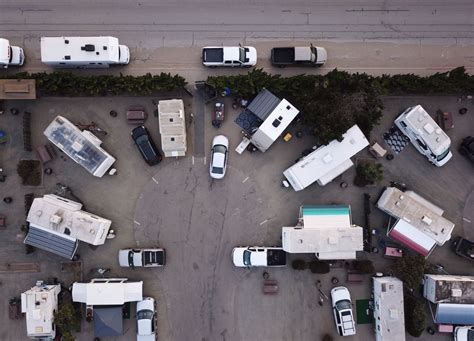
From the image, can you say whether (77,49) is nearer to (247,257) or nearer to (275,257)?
(247,257)

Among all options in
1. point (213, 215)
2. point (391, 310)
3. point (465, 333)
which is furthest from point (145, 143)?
point (465, 333)

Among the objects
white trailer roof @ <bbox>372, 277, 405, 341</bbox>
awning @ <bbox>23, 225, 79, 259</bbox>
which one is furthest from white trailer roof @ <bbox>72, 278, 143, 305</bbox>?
white trailer roof @ <bbox>372, 277, 405, 341</bbox>

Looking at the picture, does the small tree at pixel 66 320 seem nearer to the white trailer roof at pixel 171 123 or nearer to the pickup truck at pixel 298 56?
the white trailer roof at pixel 171 123

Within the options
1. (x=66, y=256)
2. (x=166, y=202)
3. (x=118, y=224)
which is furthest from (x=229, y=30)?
(x=66, y=256)

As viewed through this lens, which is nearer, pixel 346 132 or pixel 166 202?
pixel 346 132

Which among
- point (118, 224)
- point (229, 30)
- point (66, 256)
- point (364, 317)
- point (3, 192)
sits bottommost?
point (364, 317)

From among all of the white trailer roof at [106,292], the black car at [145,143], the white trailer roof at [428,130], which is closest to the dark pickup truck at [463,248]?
the white trailer roof at [428,130]

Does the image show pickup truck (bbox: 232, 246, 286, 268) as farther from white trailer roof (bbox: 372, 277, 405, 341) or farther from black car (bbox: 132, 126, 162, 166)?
black car (bbox: 132, 126, 162, 166)

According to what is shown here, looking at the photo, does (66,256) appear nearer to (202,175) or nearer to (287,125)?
(202,175)
